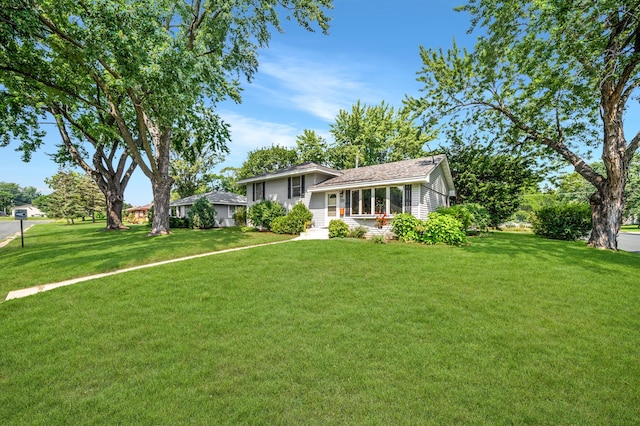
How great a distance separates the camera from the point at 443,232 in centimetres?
1197

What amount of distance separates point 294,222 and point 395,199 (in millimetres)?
6178

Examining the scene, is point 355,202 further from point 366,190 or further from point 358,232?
point 358,232

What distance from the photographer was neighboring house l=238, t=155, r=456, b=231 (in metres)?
14.5

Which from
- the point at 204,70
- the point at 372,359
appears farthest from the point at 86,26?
the point at 372,359

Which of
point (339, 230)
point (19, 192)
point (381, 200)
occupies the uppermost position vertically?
point (19, 192)

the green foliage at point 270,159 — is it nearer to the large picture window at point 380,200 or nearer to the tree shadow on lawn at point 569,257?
the large picture window at point 380,200

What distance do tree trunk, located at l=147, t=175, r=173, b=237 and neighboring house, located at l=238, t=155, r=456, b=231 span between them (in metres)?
6.67

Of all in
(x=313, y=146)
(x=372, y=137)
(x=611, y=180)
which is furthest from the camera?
(x=313, y=146)

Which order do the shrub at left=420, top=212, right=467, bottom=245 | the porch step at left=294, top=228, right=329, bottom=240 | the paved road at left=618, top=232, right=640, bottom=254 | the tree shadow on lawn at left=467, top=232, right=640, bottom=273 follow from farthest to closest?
the porch step at left=294, top=228, right=329, bottom=240 → the paved road at left=618, top=232, right=640, bottom=254 → the shrub at left=420, top=212, right=467, bottom=245 → the tree shadow on lawn at left=467, top=232, right=640, bottom=273

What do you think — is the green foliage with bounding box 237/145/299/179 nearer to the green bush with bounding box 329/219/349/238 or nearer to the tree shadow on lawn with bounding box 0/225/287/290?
the green bush with bounding box 329/219/349/238

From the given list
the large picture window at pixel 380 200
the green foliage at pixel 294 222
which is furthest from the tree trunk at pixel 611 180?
the green foliage at pixel 294 222

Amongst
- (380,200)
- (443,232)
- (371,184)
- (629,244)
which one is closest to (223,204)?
(371,184)

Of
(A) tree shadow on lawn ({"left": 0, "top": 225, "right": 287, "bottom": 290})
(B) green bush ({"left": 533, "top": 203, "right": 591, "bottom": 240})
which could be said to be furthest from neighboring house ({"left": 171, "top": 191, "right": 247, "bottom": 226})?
(B) green bush ({"left": 533, "top": 203, "right": 591, "bottom": 240})

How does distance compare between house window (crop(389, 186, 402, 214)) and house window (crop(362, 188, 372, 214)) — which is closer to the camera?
house window (crop(389, 186, 402, 214))
